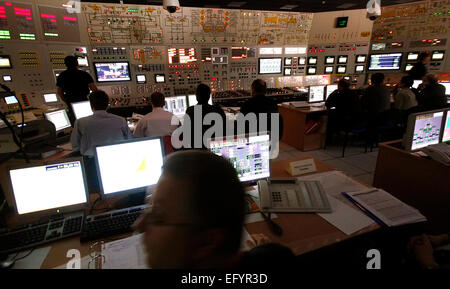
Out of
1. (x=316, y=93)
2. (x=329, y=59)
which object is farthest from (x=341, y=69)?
(x=316, y=93)

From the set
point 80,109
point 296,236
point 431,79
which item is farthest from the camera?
point 431,79

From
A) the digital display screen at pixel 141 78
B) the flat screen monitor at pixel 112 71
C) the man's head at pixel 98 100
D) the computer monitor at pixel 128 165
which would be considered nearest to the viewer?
the computer monitor at pixel 128 165

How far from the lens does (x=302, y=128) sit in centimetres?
440

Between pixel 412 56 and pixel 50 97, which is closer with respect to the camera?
pixel 50 97

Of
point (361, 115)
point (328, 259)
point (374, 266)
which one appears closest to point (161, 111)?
point (328, 259)

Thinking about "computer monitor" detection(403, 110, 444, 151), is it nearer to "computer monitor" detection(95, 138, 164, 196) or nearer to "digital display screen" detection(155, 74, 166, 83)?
"computer monitor" detection(95, 138, 164, 196)

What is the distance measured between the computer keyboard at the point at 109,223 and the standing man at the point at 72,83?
3040mm

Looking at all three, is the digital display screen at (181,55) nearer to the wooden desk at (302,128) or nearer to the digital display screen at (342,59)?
the wooden desk at (302,128)

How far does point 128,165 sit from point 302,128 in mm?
3611

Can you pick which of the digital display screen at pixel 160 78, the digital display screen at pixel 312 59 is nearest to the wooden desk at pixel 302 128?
the digital display screen at pixel 312 59

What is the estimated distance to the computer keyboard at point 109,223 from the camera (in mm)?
1208

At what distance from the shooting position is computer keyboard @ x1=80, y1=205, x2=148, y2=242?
121 centimetres

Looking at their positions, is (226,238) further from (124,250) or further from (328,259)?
(328,259)

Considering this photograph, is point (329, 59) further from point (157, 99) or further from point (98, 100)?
point (98, 100)
